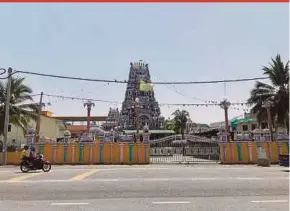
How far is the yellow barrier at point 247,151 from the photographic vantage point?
28.1 meters

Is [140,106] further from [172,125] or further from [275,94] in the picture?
[275,94]

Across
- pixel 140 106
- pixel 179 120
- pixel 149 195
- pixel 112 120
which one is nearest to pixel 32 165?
pixel 149 195

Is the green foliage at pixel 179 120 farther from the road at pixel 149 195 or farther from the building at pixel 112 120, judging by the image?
the road at pixel 149 195

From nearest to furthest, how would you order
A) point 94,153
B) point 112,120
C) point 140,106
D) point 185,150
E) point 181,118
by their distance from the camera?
point 94,153 → point 185,150 → point 140,106 → point 112,120 → point 181,118

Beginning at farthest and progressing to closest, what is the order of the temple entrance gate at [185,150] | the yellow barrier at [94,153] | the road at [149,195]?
1. the temple entrance gate at [185,150]
2. the yellow barrier at [94,153]
3. the road at [149,195]

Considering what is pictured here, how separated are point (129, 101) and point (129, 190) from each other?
60582 millimetres

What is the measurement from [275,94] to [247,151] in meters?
10.4

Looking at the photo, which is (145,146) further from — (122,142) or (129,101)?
(129,101)

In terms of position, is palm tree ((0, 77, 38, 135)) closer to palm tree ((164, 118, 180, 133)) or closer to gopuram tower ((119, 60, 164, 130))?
gopuram tower ((119, 60, 164, 130))

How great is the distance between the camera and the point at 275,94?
118 ft

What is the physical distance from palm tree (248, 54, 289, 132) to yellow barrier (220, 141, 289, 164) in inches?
294

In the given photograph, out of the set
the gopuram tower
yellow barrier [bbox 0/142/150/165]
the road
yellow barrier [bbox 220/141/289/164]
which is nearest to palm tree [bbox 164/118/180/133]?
the gopuram tower

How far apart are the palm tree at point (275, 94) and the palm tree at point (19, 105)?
887 inches

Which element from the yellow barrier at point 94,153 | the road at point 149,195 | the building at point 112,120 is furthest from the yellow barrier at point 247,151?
the building at point 112,120
